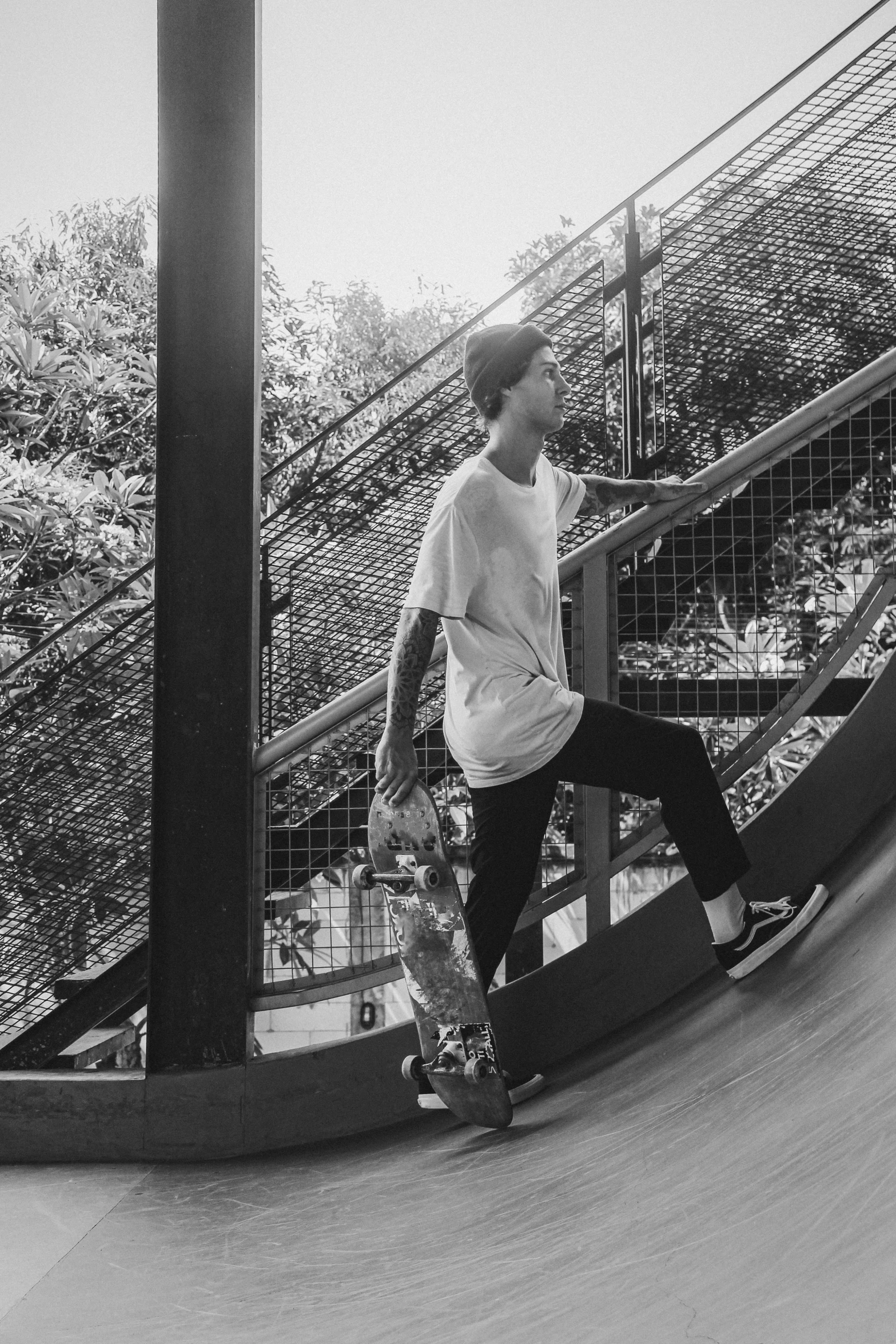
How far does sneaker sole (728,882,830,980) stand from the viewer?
2898 mm

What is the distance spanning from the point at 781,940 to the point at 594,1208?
1.07 m

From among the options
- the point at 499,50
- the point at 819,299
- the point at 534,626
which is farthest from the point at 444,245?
the point at 534,626

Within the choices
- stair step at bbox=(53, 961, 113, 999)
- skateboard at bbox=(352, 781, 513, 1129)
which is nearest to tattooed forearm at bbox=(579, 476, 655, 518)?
skateboard at bbox=(352, 781, 513, 1129)

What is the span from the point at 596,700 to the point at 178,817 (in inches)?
56.0

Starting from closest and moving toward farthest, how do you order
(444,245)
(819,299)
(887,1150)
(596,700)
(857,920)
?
(887,1150)
(857,920)
(596,700)
(819,299)
(444,245)

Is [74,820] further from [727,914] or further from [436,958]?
[727,914]

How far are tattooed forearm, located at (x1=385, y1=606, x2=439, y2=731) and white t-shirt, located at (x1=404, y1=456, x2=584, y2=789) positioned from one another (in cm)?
4

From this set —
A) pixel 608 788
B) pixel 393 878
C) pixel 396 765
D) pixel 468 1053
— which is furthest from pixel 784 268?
pixel 468 1053

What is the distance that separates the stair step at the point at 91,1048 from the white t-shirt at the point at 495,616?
190 centimetres

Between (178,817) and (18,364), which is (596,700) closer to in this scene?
(178,817)

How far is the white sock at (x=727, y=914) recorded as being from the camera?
287cm

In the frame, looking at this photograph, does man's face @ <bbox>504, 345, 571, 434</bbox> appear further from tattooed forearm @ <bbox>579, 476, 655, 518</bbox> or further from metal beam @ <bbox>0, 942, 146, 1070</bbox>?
metal beam @ <bbox>0, 942, 146, 1070</bbox>


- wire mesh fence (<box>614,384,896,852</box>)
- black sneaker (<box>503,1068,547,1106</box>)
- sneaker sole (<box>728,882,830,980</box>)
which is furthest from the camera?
wire mesh fence (<box>614,384,896,852</box>)

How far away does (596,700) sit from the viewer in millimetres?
2967
